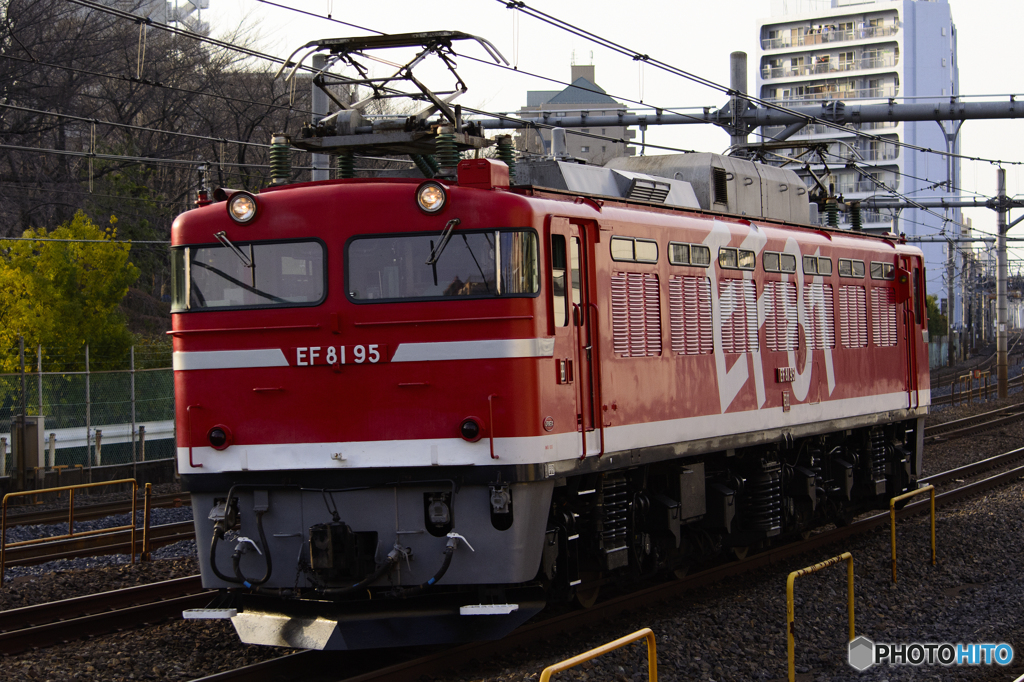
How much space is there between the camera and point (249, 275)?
872 cm

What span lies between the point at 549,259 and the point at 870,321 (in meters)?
7.67

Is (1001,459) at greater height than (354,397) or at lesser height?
lesser

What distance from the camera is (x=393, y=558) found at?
8148mm

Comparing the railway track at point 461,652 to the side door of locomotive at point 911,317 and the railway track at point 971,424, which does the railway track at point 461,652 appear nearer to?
the side door of locomotive at point 911,317

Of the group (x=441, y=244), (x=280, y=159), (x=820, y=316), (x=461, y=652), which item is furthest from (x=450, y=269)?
(x=820, y=316)

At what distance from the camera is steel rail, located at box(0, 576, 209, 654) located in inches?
380

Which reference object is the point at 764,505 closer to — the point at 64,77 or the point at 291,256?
the point at 291,256

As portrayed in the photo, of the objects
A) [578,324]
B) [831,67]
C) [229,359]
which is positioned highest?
[831,67]

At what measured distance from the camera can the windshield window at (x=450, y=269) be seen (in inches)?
330

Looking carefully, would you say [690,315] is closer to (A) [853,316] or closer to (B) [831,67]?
(A) [853,316]

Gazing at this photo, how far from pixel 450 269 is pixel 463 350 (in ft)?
2.07

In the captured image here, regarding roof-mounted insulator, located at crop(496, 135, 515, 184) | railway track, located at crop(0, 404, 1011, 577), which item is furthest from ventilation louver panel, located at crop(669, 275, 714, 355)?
Result: railway track, located at crop(0, 404, 1011, 577)

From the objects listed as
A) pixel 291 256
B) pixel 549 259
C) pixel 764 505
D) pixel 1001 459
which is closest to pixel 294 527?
pixel 291 256

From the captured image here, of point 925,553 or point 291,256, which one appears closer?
point 291,256
